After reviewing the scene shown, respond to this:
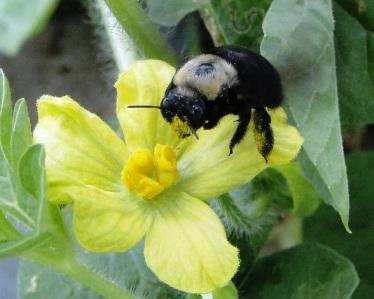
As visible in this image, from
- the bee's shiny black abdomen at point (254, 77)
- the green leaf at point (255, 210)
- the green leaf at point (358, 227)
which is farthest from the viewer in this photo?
the green leaf at point (358, 227)

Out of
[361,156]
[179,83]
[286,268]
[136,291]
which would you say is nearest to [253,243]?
[286,268]

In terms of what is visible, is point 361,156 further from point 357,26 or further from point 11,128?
point 11,128

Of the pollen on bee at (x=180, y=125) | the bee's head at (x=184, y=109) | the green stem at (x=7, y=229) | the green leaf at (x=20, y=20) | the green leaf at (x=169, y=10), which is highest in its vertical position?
the green leaf at (x=20, y=20)

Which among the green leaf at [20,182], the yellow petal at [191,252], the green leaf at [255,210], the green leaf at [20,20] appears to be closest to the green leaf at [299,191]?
the green leaf at [255,210]

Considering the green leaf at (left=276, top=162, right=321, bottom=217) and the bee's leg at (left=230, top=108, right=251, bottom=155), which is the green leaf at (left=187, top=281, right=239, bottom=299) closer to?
the bee's leg at (left=230, top=108, right=251, bottom=155)

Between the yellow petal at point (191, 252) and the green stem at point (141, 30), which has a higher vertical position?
the green stem at point (141, 30)

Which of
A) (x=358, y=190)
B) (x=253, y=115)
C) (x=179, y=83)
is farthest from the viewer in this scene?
(x=358, y=190)

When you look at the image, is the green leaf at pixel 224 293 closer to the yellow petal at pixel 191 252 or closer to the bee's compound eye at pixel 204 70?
the yellow petal at pixel 191 252

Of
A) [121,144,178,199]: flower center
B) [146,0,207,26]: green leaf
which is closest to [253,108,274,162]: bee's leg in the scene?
[121,144,178,199]: flower center
